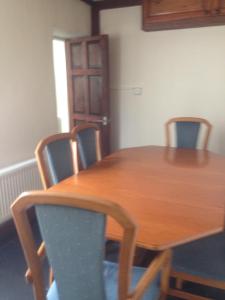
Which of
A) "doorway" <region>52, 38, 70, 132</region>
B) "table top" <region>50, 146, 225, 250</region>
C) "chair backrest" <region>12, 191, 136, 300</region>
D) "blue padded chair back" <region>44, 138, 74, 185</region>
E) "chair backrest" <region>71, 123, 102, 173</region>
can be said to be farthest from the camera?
"doorway" <region>52, 38, 70, 132</region>

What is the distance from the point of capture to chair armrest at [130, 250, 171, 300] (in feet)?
3.48

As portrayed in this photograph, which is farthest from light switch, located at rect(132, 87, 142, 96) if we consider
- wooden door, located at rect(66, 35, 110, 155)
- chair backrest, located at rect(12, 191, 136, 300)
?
chair backrest, located at rect(12, 191, 136, 300)

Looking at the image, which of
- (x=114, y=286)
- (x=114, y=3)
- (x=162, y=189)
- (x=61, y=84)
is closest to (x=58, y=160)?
(x=162, y=189)

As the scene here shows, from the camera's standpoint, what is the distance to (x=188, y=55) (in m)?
3.35

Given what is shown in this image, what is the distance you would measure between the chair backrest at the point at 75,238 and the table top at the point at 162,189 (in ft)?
0.64

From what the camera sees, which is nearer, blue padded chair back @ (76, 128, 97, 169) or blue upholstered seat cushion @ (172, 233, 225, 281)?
blue upholstered seat cushion @ (172, 233, 225, 281)

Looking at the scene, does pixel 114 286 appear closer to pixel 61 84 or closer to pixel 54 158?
pixel 54 158

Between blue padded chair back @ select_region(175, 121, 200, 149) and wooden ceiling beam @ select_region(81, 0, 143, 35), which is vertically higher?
wooden ceiling beam @ select_region(81, 0, 143, 35)

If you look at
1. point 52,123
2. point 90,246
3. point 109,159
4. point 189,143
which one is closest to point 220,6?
point 189,143

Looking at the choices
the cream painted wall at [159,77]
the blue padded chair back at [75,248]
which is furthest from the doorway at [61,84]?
the blue padded chair back at [75,248]

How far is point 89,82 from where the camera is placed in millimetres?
3529

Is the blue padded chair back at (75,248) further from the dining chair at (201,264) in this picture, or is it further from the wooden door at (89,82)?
the wooden door at (89,82)

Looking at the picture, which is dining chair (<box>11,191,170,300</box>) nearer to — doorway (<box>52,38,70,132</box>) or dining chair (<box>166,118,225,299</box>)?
dining chair (<box>166,118,225,299</box>)

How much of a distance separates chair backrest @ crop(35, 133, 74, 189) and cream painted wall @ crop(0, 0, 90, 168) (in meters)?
0.79
